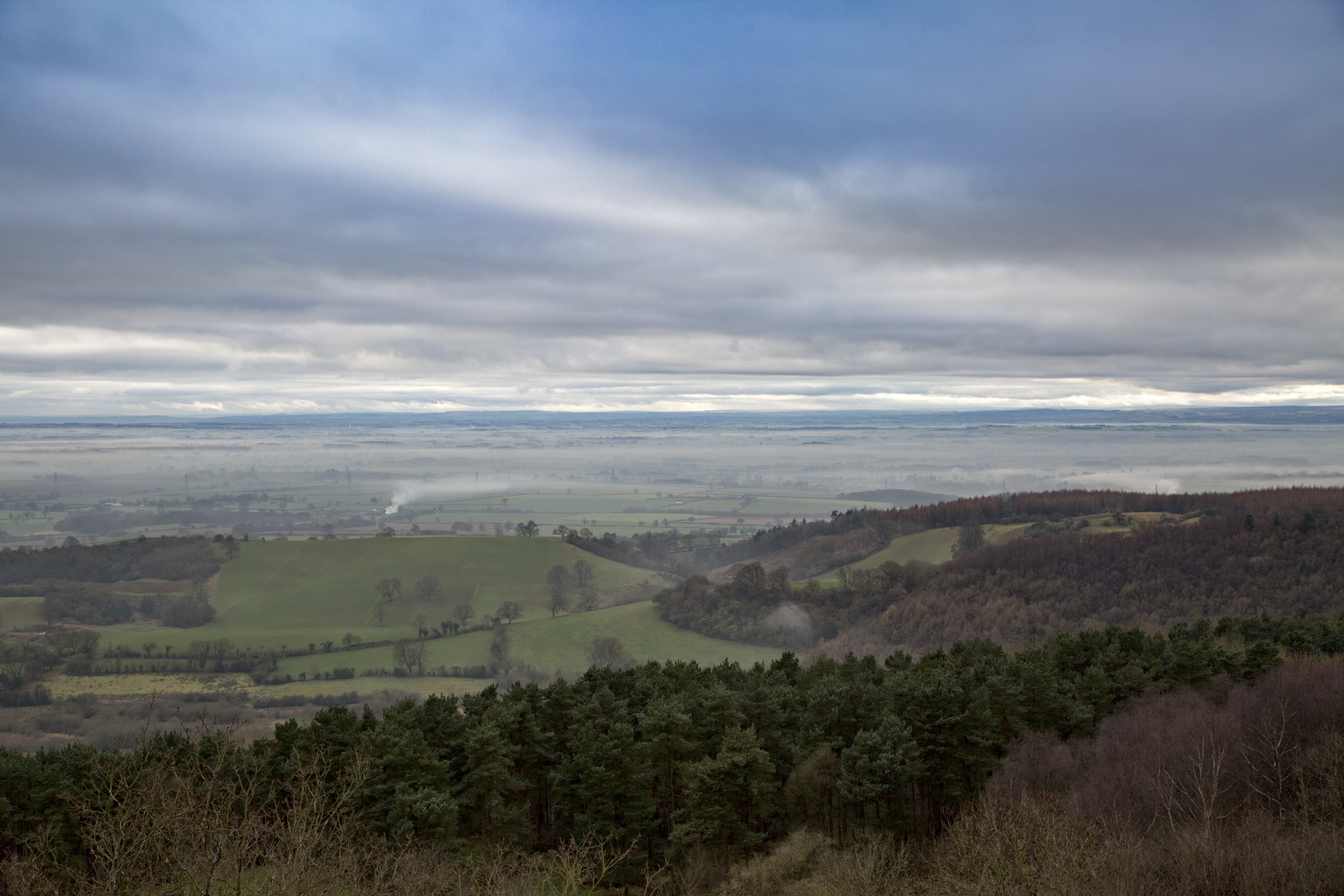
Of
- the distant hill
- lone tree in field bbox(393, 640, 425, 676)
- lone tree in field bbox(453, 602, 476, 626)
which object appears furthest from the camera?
lone tree in field bbox(453, 602, 476, 626)

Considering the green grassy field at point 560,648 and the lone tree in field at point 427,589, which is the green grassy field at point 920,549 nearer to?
the green grassy field at point 560,648

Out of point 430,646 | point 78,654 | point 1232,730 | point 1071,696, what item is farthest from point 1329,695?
point 78,654

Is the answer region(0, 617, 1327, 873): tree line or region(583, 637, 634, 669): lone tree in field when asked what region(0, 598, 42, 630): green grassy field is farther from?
region(0, 617, 1327, 873): tree line

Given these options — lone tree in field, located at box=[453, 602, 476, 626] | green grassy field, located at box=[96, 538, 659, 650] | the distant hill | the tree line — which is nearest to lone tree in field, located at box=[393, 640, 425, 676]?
green grassy field, located at box=[96, 538, 659, 650]

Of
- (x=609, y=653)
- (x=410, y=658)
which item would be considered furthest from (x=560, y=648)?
(x=410, y=658)

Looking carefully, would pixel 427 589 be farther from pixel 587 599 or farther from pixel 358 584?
pixel 587 599

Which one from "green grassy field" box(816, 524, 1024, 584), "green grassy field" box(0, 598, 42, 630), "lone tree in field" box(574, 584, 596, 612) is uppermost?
"green grassy field" box(816, 524, 1024, 584)

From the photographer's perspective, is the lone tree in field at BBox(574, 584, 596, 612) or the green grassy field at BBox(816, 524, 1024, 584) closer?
the lone tree in field at BBox(574, 584, 596, 612)

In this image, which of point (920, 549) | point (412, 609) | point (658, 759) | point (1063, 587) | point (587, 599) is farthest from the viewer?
point (920, 549)
